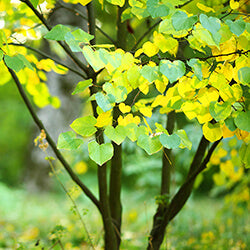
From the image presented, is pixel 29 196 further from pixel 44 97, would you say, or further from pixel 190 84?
pixel 190 84

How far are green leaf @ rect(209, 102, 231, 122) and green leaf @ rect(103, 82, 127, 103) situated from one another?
0.22 metres

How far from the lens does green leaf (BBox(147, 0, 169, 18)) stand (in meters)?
0.68

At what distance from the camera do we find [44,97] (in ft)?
5.39

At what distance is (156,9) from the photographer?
69 centimetres

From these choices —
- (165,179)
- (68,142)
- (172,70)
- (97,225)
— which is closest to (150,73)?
(172,70)

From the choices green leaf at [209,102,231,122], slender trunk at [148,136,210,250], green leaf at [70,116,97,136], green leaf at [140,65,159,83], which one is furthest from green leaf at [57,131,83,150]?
slender trunk at [148,136,210,250]

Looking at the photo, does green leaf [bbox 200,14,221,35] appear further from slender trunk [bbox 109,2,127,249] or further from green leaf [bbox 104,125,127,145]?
slender trunk [bbox 109,2,127,249]

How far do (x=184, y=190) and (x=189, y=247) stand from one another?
1076 mm

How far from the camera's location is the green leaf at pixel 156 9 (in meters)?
0.68

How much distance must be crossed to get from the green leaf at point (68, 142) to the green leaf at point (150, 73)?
237 mm

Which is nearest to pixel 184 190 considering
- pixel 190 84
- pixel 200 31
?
pixel 190 84

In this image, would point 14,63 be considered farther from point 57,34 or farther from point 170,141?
point 170,141

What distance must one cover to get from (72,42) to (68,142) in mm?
247

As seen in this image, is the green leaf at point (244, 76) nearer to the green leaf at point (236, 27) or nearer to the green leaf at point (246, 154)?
the green leaf at point (236, 27)
